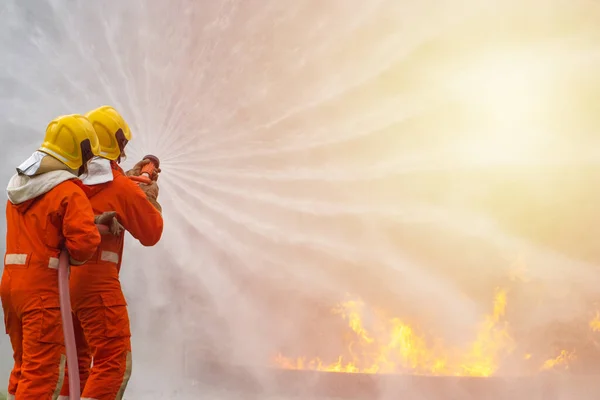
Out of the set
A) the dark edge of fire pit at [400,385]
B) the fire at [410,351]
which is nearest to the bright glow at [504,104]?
the fire at [410,351]

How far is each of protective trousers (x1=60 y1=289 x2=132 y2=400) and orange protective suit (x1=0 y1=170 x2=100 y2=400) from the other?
24cm

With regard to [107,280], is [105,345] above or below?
below

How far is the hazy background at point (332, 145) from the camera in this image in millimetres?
7684

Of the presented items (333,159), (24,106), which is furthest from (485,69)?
(24,106)

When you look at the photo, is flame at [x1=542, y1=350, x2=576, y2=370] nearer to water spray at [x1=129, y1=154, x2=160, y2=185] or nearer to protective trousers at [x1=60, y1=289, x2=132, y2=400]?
water spray at [x1=129, y1=154, x2=160, y2=185]

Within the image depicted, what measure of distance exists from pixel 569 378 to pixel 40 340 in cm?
512

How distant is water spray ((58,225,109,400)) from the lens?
329 cm

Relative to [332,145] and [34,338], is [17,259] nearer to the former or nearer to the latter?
[34,338]

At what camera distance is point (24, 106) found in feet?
25.9

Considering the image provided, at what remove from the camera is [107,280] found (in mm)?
3664

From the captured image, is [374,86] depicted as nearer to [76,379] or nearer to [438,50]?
[438,50]

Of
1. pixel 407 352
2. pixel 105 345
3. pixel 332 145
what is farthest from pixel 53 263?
pixel 332 145

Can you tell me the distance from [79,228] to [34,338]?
0.57 meters

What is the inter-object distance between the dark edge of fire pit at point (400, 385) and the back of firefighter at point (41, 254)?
341cm
